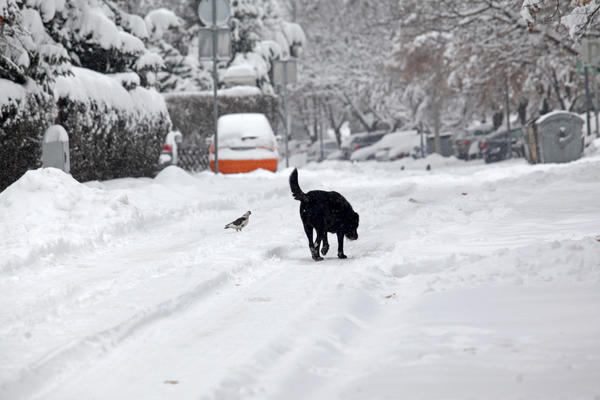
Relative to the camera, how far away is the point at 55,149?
12.2 m

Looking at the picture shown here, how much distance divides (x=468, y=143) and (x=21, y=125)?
27.0 metres

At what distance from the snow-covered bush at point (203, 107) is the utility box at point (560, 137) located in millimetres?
11182

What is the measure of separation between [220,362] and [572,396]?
177cm

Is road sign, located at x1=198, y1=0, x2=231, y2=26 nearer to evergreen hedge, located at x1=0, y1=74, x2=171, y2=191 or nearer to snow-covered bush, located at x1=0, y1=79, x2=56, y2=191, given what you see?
evergreen hedge, located at x1=0, y1=74, x2=171, y2=191

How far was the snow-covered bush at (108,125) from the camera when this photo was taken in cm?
1470

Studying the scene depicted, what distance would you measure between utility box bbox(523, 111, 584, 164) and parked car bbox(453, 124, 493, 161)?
10835mm

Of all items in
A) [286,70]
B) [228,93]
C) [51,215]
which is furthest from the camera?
[228,93]

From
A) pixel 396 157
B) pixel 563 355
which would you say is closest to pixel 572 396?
pixel 563 355

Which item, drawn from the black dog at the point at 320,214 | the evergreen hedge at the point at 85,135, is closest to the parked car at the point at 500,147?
the evergreen hedge at the point at 85,135

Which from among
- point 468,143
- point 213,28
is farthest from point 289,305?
point 468,143

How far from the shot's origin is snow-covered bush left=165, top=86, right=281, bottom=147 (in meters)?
28.7

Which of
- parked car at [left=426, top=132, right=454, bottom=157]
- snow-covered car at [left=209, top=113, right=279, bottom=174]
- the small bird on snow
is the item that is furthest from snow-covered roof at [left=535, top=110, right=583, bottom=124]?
parked car at [left=426, top=132, right=454, bottom=157]

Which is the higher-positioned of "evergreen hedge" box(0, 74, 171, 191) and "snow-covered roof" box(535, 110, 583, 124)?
"snow-covered roof" box(535, 110, 583, 124)

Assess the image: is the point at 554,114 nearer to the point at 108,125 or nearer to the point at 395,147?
the point at 108,125
